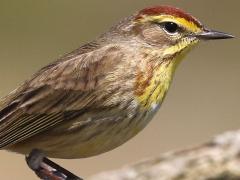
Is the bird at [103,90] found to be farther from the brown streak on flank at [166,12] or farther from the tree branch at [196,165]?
the tree branch at [196,165]

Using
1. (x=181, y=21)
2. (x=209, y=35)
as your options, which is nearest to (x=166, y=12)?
(x=181, y=21)

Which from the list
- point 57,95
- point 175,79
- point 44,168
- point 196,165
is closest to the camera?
point 196,165

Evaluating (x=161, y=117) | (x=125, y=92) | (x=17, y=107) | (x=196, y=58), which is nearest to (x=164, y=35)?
(x=125, y=92)

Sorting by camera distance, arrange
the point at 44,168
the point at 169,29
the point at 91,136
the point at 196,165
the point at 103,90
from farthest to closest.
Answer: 1. the point at 169,29
2. the point at 44,168
3. the point at 103,90
4. the point at 91,136
5. the point at 196,165

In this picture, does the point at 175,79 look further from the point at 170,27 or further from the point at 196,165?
the point at 196,165

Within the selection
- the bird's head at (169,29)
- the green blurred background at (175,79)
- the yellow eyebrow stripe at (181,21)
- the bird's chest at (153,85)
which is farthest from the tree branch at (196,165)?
the green blurred background at (175,79)

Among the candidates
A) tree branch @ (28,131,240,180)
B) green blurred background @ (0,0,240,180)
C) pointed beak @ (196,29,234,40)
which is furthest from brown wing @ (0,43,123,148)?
green blurred background @ (0,0,240,180)
